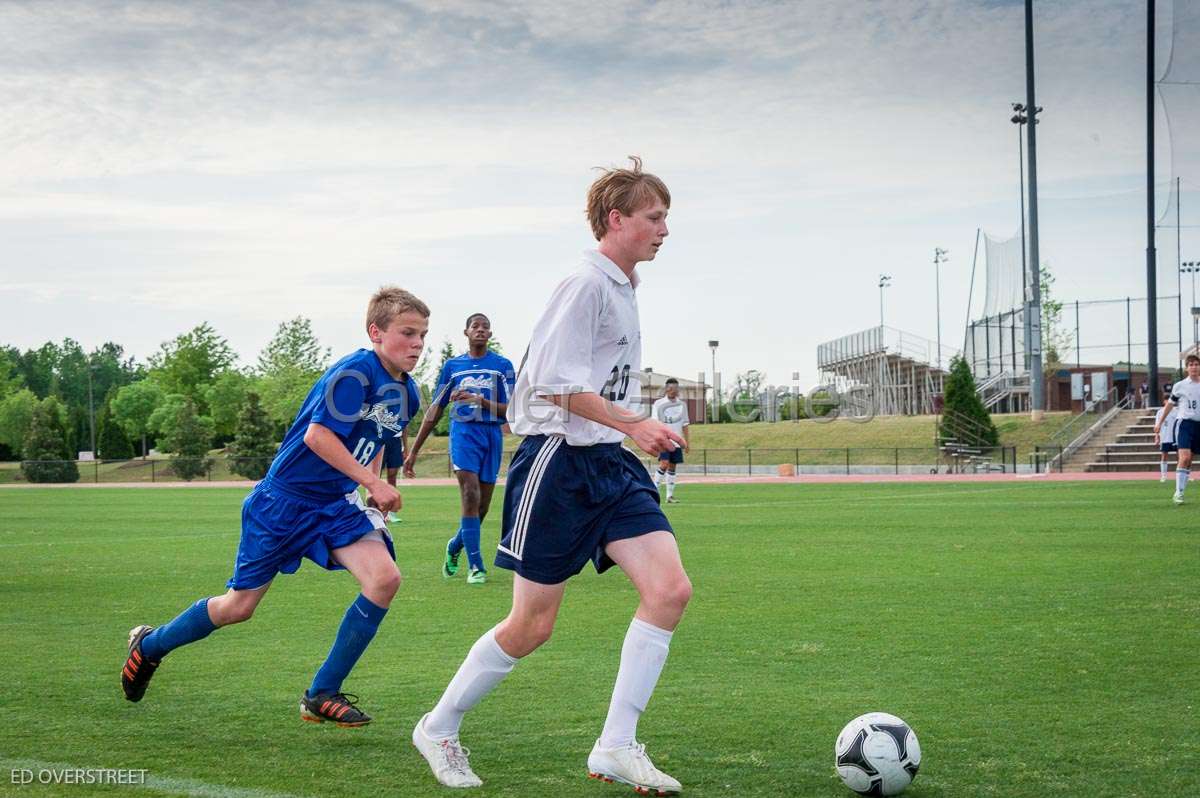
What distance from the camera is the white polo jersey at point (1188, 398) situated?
60.6ft

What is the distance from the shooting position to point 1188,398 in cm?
1850

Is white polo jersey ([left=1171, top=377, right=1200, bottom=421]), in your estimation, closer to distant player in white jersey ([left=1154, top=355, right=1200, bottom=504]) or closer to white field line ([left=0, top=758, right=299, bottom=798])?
distant player in white jersey ([left=1154, top=355, right=1200, bottom=504])

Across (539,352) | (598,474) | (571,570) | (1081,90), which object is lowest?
(571,570)

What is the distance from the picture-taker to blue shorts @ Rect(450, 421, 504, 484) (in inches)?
417

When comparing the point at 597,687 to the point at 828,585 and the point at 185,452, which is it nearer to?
the point at 828,585

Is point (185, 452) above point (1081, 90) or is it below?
below

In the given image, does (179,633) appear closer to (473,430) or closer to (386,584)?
(386,584)

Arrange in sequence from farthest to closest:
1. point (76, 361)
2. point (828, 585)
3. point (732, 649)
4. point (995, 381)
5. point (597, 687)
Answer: point (76, 361) → point (995, 381) → point (828, 585) → point (732, 649) → point (597, 687)

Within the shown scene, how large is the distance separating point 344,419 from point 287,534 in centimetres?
59

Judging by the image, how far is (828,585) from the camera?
386 inches

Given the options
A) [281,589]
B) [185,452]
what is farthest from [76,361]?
[281,589]

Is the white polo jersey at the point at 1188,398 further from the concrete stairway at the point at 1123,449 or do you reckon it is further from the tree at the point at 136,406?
the tree at the point at 136,406

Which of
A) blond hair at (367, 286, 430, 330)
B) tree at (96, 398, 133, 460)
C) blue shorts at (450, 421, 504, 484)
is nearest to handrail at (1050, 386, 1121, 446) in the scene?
blue shorts at (450, 421, 504, 484)

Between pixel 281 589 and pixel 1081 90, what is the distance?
144ft
